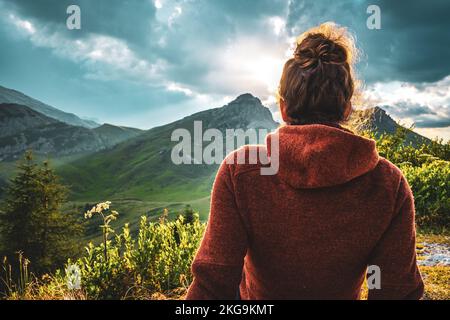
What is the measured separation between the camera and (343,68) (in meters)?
1.89

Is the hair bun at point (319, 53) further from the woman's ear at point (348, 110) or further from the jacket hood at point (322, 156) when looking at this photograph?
the jacket hood at point (322, 156)

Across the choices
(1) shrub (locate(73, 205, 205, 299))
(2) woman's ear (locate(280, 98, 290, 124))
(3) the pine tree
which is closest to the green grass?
(3) the pine tree

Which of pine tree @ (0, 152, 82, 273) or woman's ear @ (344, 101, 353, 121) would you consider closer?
woman's ear @ (344, 101, 353, 121)

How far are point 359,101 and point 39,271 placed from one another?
3886 centimetres

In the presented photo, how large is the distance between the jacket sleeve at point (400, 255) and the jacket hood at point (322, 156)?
32 cm

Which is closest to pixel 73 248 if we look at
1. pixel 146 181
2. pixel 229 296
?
pixel 229 296

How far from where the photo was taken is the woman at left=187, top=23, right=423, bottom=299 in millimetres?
1767

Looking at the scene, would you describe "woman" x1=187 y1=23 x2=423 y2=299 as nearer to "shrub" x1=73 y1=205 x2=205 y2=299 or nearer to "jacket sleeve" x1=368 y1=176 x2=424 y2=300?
"jacket sleeve" x1=368 y1=176 x2=424 y2=300

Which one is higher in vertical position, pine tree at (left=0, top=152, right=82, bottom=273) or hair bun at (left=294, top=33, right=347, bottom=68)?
hair bun at (left=294, top=33, right=347, bottom=68)

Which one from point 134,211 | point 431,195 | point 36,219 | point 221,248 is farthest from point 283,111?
point 134,211

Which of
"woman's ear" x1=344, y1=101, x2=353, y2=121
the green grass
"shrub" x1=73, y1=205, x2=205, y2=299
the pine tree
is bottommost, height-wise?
the green grass

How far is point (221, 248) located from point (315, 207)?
0.50 m

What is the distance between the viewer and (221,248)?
187 centimetres
